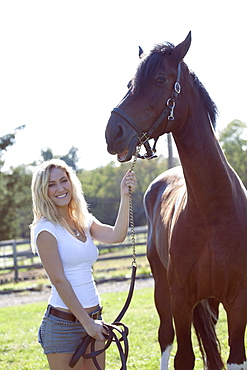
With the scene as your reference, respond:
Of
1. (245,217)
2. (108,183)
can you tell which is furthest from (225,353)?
(108,183)

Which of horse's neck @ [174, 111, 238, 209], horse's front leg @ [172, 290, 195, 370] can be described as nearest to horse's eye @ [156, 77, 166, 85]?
horse's neck @ [174, 111, 238, 209]

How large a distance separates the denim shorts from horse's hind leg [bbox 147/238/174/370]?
5.81 ft

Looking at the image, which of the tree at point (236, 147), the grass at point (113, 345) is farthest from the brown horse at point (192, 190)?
the tree at point (236, 147)

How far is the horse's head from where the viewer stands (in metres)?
2.77

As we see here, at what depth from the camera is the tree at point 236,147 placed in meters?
20.2

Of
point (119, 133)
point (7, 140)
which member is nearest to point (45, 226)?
point (119, 133)

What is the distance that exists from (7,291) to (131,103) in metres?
10.9

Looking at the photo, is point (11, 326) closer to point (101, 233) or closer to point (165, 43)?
point (101, 233)

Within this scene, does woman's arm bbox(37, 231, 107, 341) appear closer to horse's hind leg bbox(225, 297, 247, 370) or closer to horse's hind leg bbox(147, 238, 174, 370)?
horse's hind leg bbox(225, 297, 247, 370)

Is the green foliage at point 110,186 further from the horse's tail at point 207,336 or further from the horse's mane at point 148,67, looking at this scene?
the horse's mane at point 148,67

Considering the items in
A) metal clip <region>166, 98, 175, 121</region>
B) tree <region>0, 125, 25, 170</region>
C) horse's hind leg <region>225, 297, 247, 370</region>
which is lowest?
horse's hind leg <region>225, 297, 247, 370</region>

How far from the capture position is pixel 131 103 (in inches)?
112

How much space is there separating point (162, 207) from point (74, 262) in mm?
1699

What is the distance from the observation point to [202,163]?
3166mm
